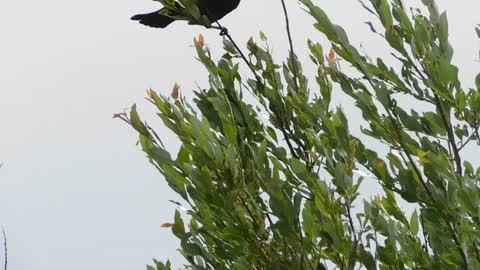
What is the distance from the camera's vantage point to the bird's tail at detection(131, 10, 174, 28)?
235 inches

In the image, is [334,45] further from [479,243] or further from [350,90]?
[479,243]

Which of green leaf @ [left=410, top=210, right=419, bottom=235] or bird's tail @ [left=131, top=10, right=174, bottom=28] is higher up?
bird's tail @ [left=131, top=10, right=174, bottom=28]

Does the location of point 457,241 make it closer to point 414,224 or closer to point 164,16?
point 414,224

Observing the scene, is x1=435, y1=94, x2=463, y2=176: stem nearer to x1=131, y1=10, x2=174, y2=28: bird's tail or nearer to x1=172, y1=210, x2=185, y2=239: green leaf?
x1=172, y1=210, x2=185, y2=239: green leaf

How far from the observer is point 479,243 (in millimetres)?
4430

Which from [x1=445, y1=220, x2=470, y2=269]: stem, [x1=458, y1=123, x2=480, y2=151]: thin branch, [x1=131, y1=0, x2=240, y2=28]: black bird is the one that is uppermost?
[x1=131, y1=0, x2=240, y2=28]: black bird

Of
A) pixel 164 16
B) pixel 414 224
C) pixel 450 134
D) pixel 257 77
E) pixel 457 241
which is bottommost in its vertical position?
pixel 457 241

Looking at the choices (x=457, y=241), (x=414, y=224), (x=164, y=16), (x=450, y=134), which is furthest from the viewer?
(x=164, y=16)

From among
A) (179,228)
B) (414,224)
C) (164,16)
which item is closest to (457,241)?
(414,224)

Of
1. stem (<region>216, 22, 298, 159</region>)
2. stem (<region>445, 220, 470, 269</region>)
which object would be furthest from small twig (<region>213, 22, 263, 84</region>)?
stem (<region>445, 220, 470, 269</region>)

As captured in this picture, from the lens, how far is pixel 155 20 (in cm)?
602

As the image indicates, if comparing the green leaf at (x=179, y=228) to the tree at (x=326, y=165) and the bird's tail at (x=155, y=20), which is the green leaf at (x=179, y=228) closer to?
the tree at (x=326, y=165)

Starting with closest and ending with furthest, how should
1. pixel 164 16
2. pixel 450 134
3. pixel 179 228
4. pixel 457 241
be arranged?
pixel 457 241 < pixel 179 228 < pixel 450 134 < pixel 164 16

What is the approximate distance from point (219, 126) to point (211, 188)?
89 centimetres
